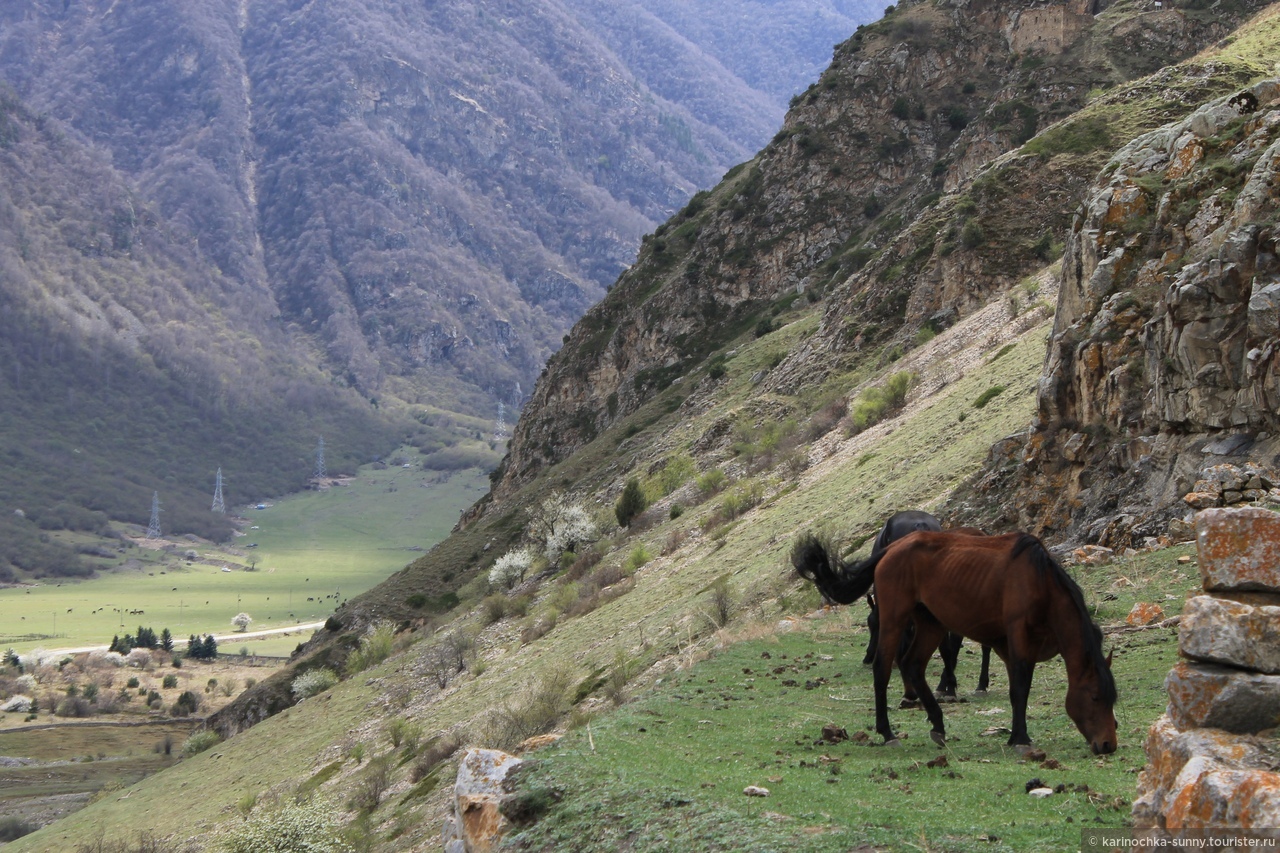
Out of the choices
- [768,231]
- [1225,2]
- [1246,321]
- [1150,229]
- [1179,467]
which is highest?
[1225,2]

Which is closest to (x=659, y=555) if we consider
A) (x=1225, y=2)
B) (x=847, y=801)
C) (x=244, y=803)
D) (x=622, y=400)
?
(x=244, y=803)

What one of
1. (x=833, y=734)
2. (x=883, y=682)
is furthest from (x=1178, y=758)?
(x=833, y=734)

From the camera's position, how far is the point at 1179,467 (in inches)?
751

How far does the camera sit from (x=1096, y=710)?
10.2 metres

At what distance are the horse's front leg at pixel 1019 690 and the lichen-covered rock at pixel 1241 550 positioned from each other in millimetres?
2829

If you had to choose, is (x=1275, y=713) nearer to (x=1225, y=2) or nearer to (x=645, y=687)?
(x=645, y=687)

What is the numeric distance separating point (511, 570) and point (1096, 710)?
158ft

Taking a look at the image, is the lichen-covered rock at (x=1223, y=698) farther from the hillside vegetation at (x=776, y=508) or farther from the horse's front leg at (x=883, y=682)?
the horse's front leg at (x=883, y=682)

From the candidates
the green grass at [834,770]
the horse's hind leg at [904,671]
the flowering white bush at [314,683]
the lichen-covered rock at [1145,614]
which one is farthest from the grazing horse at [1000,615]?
the flowering white bush at [314,683]

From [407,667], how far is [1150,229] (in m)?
32.1

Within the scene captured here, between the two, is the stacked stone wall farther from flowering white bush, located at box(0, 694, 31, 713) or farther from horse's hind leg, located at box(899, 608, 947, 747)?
flowering white bush, located at box(0, 694, 31, 713)

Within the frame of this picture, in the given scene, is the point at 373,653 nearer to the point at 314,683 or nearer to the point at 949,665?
the point at 314,683

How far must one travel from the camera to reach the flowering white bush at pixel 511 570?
56.4 meters

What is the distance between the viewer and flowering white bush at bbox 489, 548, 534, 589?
56.4 m
